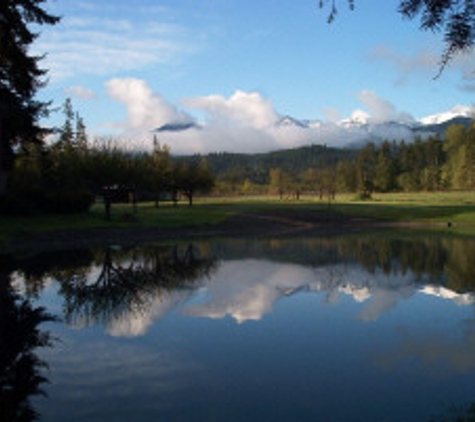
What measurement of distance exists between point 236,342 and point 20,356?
14.6 ft

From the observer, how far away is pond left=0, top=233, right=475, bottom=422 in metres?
8.34

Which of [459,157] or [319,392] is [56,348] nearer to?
[319,392]

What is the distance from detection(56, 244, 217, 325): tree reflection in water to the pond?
0.25 ft

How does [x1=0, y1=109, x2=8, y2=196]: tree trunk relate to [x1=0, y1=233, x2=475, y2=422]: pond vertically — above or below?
above

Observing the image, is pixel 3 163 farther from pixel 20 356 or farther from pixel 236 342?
pixel 236 342

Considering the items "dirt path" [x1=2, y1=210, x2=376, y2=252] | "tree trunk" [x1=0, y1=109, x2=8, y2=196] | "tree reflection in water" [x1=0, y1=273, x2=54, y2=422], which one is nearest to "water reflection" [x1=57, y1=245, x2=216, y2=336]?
"tree reflection in water" [x1=0, y1=273, x2=54, y2=422]

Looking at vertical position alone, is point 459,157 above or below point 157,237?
above

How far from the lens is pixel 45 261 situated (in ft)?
83.4

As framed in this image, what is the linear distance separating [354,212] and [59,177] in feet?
114

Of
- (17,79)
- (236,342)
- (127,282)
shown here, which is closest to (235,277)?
(127,282)

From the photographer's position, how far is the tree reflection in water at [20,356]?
8180mm

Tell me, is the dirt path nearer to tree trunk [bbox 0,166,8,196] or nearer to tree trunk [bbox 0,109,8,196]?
tree trunk [bbox 0,166,8,196]

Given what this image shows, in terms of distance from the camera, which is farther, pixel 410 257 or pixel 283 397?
pixel 410 257

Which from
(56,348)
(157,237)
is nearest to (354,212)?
(157,237)
